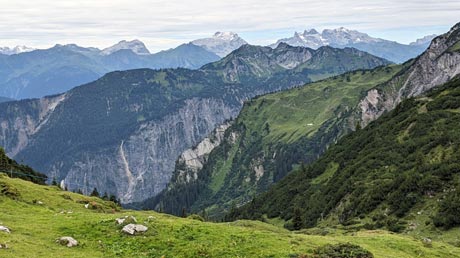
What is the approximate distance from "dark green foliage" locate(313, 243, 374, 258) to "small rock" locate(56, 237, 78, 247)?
19.8 m

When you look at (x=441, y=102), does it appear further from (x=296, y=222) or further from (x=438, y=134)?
(x=296, y=222)

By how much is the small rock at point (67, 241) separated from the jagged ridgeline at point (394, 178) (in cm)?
→ 5390

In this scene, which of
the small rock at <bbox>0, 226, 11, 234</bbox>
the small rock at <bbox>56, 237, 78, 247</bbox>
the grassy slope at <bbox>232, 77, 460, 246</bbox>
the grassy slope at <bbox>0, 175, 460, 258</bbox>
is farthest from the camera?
the grassy slope at <bbox>232, 77, 460, 246</bbox>

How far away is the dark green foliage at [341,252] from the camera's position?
3757cm

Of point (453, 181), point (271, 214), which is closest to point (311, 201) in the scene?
point (271, 214)

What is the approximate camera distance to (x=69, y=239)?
125 ft

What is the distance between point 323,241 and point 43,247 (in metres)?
25.7

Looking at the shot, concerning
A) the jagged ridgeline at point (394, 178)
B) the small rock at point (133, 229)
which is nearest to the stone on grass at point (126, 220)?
the small rock at point (133, 229)

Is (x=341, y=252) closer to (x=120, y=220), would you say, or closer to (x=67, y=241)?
(x=120, y=220)

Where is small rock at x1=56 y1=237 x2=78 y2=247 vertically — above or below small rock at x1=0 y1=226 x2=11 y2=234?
below

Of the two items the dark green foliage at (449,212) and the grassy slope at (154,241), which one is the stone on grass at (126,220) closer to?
the grassy slope at (154,241)

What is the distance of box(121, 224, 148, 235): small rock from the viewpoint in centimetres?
4070

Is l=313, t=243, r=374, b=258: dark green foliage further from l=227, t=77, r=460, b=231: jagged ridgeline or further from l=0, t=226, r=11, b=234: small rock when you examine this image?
l=227, t=77, r=460, b=231: jagged ridgeline

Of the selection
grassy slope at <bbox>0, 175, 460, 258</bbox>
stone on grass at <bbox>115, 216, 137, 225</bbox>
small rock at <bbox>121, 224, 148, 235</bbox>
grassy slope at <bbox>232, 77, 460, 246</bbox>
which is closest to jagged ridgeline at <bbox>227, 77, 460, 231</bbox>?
grassy slope at <bbox>232, 77, 460, 246</bbox>
